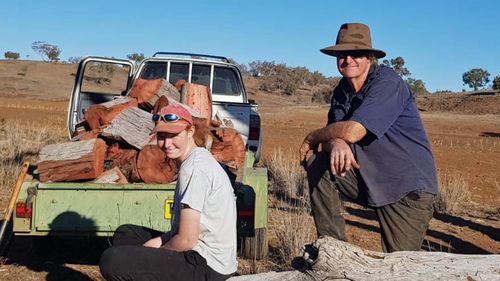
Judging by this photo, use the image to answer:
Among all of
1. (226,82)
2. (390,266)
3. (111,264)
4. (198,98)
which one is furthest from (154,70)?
(390,266)

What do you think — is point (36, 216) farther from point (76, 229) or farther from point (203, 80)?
point (203, 80)

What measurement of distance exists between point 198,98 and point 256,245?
205cm

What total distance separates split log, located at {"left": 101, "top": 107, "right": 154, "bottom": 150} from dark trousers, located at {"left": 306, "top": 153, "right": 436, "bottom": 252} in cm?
188

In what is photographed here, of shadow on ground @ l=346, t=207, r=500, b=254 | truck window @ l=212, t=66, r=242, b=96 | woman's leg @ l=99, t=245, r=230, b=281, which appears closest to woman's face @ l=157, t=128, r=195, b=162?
woman's leg @ l=99, t=245, r=230, b=281

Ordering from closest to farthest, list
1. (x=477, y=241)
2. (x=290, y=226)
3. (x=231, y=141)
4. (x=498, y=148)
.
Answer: (x=290, y=226) < (x=231, y=141) < (x=477, y=241) < (x=498, y=148)

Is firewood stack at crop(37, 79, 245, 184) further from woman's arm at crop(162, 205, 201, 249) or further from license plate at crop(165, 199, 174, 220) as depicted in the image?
woman's arm at crop(162, 205, 201, 249)

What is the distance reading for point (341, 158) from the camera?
11.7 ft

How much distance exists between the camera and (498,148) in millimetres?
18156

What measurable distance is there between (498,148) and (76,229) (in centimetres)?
1563

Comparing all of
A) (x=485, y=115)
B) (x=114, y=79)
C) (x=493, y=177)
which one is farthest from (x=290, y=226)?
(x=114, y=79)

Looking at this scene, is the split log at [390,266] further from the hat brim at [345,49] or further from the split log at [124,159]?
the split log at [124,159]

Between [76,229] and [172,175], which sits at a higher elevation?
[172,175]

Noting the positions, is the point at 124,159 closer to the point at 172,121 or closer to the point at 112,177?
the point at 112,177

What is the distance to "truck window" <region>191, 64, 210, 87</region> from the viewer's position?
30.4ft
